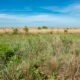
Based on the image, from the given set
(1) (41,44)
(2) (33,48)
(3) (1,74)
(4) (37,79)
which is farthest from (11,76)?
(1) (41,44)

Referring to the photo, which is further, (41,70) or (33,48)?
(33,48)

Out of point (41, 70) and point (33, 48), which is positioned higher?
point (33, 48)

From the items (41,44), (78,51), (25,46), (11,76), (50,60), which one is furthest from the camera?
(41,44)

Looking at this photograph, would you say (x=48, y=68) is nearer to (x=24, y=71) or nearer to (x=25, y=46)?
(x=24, y=71)

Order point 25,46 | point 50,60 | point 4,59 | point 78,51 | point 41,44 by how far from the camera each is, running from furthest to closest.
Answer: point 41,44, point 25,46, point 78,51, point 4,59, point 50,60

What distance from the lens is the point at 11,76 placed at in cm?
443

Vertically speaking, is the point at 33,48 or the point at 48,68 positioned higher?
the point at 33,48

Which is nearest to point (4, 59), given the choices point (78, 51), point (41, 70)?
point (41, 70)

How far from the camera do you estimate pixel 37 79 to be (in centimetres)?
458

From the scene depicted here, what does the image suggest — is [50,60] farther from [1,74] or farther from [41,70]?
[1,74]

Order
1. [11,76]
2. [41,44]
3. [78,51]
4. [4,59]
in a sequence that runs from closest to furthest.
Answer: [11,76] < [4,59] < [78,51] < [41,44]

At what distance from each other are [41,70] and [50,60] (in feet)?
1.50

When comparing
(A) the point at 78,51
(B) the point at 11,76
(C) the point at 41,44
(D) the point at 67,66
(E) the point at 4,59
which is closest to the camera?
(B) the point at 11,76

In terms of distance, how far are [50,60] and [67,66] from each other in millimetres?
637
